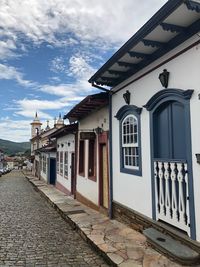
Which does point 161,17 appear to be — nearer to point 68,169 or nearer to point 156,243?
point 156,243

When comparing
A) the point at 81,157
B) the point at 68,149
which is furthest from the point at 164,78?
the point at 68,149

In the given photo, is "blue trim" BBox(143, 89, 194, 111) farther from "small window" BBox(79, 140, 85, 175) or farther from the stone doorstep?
"small window" BBox(79, 140, 85, 175)

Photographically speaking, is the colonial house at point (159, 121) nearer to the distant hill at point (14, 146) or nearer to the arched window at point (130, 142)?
the arched window at point (130, 142)

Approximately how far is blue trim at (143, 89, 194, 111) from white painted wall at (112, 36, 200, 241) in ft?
0.29

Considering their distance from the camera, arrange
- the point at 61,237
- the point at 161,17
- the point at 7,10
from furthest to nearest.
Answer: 1. the point at 7,10
2. the point at 61,237
3. the point at 161,17

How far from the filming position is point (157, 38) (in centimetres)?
509

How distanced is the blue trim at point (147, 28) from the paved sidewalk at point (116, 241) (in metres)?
4.03

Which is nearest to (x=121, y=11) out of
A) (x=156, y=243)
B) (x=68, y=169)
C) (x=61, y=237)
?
(x=156, y=243)

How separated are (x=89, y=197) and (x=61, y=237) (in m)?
3.40

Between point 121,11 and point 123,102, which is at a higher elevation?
point 121,11

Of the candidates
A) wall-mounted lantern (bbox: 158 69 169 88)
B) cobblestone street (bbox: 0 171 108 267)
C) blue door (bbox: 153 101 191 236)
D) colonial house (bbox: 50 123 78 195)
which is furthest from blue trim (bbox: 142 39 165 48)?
colonial house (bbox: 50 123 78 195)

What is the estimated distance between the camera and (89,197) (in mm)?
10219

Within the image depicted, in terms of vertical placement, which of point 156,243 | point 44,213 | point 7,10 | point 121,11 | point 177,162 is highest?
point 7,10

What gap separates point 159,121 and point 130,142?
1347 mm
